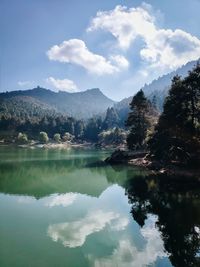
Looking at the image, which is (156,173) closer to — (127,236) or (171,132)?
(171,132)

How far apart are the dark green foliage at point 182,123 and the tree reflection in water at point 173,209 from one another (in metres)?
8.23

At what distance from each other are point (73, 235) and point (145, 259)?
6.55 m

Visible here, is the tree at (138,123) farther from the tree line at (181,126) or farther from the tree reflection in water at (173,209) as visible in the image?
the tree reflection in water at (173,209)

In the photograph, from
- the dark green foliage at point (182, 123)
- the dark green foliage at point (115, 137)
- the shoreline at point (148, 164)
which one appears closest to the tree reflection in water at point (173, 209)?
the shoreline at point (148, 164)

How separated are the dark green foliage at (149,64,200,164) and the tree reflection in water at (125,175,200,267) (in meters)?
8.23

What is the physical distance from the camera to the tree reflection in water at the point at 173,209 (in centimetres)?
2016

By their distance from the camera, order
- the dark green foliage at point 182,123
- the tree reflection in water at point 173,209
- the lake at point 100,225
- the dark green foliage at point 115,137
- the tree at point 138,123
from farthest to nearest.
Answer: the dark green foliage at point 115,137
the tree at point 138,123
the dark green foliage at point 182,123
the tree reflection in water at point 173,209
the lake at point 100,225

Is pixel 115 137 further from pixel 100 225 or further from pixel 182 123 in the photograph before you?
pixel 100 225

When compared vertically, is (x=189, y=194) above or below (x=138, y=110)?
below

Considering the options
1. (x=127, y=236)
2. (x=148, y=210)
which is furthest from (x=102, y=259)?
(x=148, y=210)

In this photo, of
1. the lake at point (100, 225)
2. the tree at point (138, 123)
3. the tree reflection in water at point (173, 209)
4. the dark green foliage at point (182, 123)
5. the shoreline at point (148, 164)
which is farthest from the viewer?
the tree at point (138, 123)

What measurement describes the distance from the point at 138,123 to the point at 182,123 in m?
32.1

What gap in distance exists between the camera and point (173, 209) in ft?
102

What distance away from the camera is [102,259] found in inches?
737
